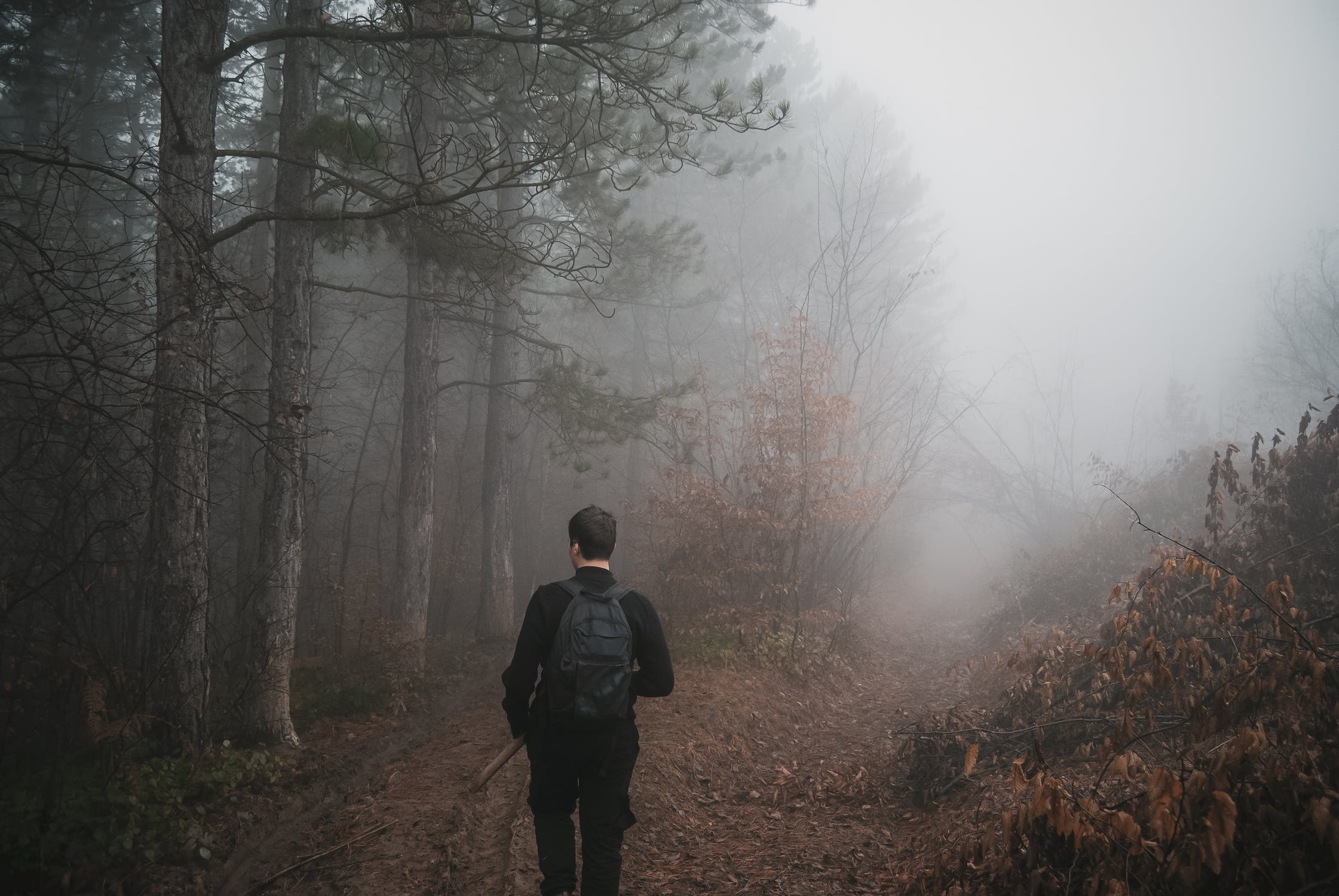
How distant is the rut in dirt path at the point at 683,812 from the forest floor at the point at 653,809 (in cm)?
2

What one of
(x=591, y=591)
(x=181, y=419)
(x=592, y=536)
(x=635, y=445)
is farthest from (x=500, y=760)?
(x=635, y=445)

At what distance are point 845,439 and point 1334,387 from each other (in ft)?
72.1

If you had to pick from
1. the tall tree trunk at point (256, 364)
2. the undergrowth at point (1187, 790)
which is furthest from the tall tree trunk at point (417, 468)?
the undergrowth at point (1187, 790)

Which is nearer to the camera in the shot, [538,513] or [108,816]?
[108,816]

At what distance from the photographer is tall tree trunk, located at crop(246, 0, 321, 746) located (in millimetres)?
6059

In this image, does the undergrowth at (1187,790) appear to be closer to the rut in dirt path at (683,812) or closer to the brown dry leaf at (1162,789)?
the brown dry leaf at (1162,789)

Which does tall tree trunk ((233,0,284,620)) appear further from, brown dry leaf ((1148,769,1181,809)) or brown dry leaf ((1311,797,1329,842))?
brown dry leaf ((1311,797,1329,842))

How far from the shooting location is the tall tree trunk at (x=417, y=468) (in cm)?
949

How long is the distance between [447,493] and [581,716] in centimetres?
1592

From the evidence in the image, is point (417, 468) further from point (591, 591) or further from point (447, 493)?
point (447, 493)

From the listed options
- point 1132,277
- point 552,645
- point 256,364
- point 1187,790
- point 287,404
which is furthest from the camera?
point 1132,277

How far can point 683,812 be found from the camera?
219 inches

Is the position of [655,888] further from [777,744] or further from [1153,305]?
[1153,305]

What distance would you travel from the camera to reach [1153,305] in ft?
296
